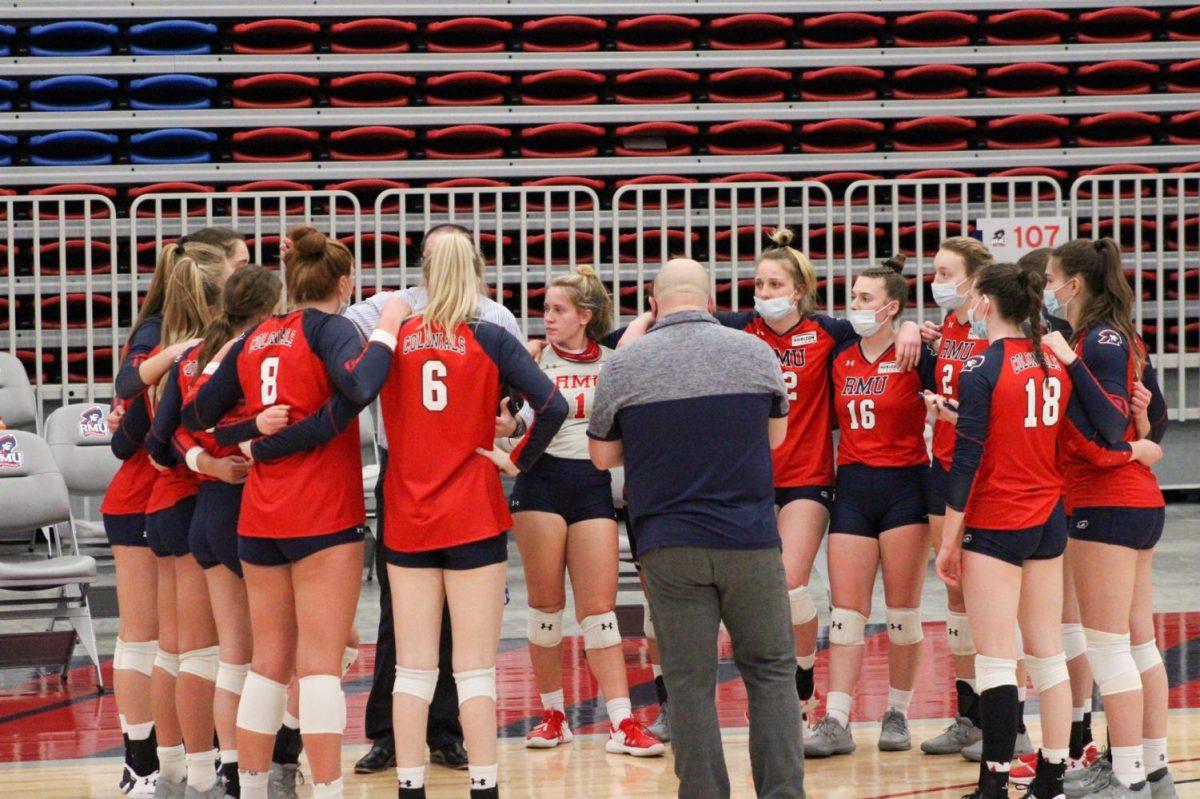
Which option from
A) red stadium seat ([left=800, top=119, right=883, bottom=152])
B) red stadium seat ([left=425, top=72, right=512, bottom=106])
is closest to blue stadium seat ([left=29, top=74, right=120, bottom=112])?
red stadium seat ([left=425, top=72, right=512, bottom=106])

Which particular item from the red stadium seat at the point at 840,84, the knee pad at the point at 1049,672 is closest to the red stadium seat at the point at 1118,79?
the red stadium seat at the point at 840,84

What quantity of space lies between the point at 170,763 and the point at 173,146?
6.71m

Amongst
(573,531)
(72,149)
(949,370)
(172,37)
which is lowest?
(573,531)

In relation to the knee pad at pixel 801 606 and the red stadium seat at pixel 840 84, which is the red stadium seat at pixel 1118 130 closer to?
the red stadium seat at pixel 840 84

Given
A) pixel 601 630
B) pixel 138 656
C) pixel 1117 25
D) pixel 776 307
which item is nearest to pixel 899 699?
pixel 601 630

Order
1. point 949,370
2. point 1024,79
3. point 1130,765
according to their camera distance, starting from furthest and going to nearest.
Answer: point 1024,79 < point 949,370 < point 1130,765

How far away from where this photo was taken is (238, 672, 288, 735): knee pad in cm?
409

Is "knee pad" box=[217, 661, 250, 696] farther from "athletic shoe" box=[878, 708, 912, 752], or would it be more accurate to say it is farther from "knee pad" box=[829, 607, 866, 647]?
"athletic shoe" box=[878, 708, 912, 752]

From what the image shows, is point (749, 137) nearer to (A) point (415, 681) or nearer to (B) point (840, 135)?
(B) point (840, 135)

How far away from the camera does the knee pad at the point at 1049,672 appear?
4273 millimetres

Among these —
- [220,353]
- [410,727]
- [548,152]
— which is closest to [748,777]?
[410,727]

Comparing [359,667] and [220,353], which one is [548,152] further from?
[220,353]

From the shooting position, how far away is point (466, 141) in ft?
35.2

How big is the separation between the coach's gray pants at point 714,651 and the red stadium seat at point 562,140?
7.10 m
